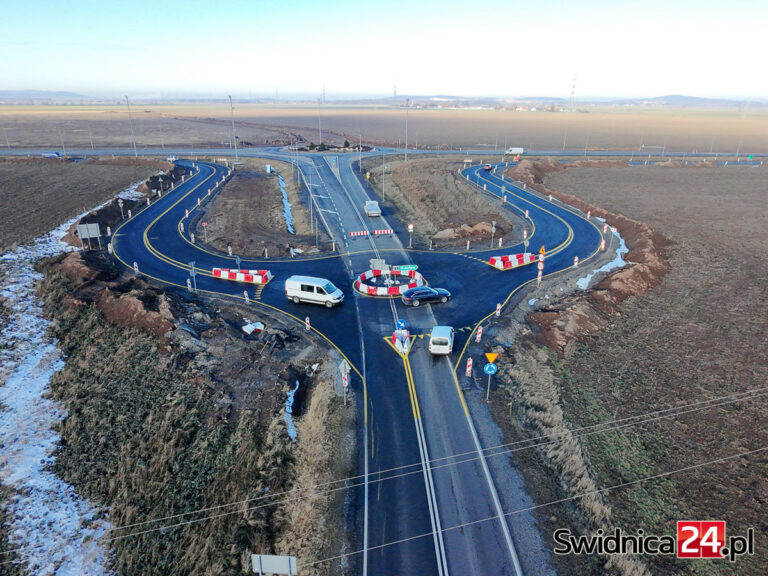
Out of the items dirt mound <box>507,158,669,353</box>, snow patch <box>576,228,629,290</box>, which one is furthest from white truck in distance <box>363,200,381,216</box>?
dirt mound <box>507,158,669,353</box>

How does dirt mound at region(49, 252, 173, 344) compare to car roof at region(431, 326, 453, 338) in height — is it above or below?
below

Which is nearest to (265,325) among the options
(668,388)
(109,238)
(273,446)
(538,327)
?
(273,446)

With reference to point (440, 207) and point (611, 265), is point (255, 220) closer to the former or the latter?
point (440, 207)

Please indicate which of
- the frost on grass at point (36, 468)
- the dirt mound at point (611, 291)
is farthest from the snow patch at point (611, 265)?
the frost on grass at point (36, 468)

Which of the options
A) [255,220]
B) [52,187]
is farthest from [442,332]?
[52,187]

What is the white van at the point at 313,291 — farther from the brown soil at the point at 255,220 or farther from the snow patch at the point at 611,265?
the snow patch at the point at 611,265

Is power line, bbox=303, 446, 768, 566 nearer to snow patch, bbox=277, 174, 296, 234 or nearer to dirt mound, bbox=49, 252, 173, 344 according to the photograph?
dirt mound, bbox=49, 252, 173, 344
